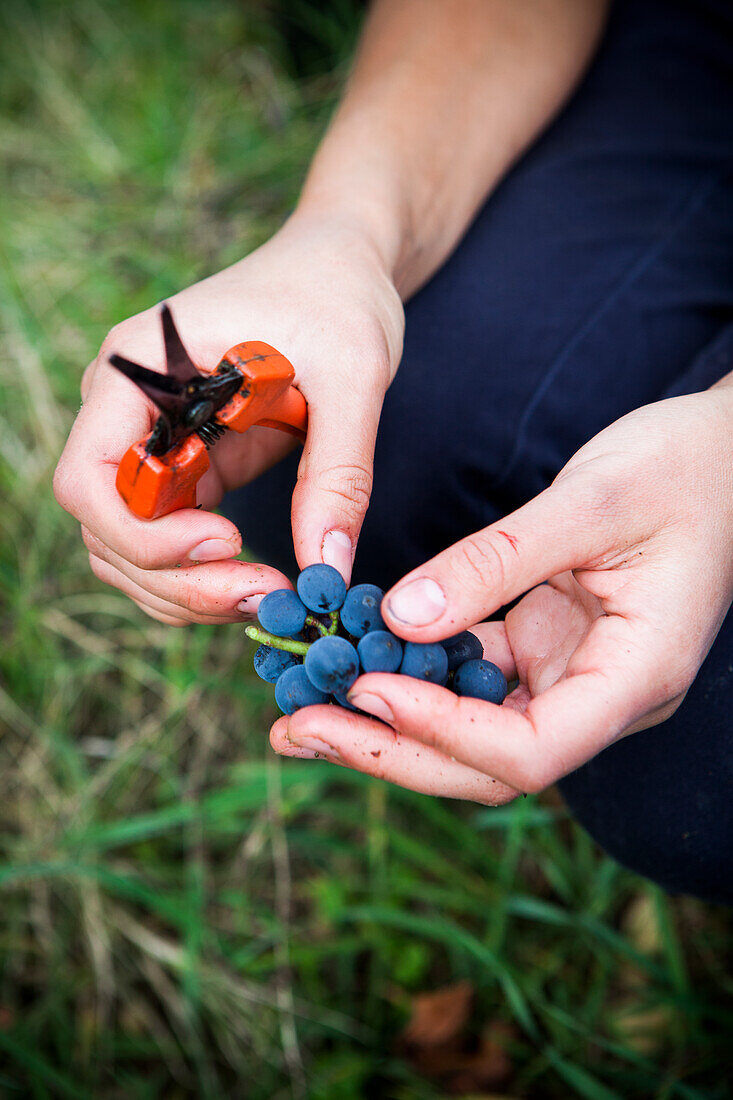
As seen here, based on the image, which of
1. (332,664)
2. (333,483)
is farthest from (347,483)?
(332,664)

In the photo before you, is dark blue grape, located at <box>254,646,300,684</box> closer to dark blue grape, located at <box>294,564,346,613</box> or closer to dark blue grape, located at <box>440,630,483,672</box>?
dark blue grape, located at <box>294,564,346,613</box>


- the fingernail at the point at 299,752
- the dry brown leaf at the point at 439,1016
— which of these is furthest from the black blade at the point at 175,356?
the dry brown leaf at the point at 439,1016

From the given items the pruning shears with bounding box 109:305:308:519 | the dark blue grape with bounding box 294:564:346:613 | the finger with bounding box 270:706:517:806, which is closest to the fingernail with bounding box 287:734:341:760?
the finger with bounding box 270:706:517:806

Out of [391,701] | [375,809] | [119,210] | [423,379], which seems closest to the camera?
[391,701]

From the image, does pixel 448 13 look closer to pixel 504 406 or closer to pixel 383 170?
pixel 383 170

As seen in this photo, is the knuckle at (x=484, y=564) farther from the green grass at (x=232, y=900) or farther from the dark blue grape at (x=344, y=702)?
the green grass at (x=232, y=900)

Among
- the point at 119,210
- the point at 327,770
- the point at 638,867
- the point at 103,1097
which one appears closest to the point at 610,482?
the point at 638,867

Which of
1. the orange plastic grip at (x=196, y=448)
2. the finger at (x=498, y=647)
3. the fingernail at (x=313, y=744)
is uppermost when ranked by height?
the orange plastic grip at (x=196, y=448)
